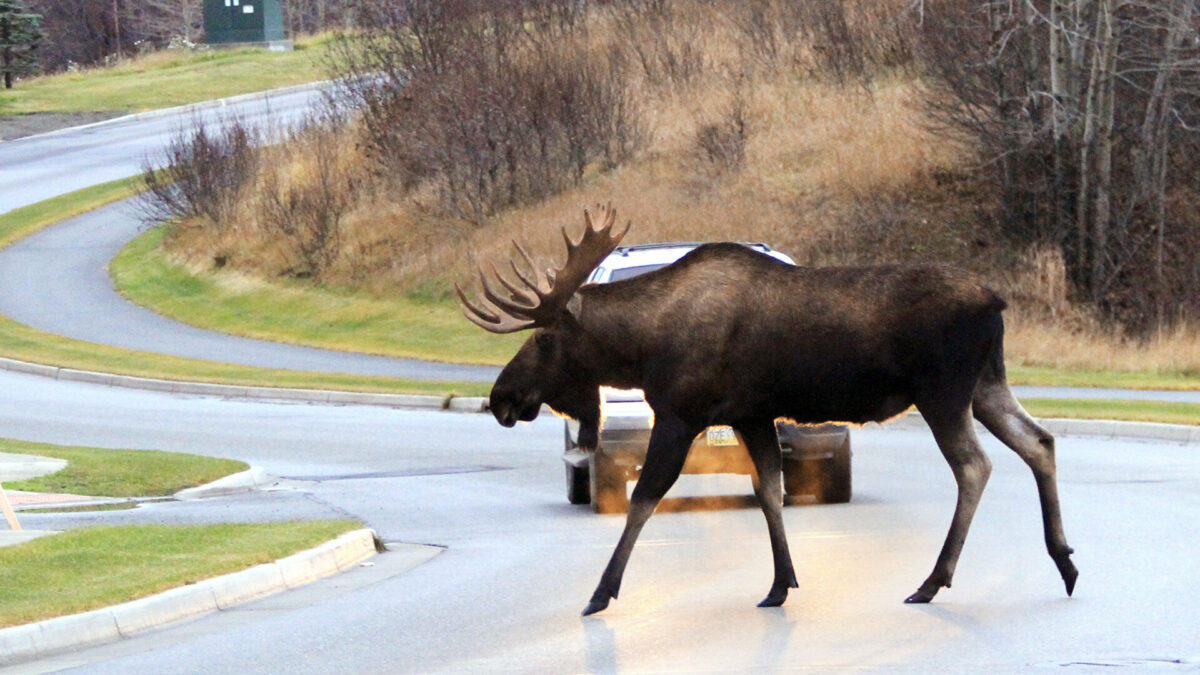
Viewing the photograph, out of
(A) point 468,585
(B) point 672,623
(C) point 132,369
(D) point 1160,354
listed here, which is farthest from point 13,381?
(B) point 672,623

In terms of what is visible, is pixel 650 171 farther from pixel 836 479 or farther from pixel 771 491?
pixel 771 491

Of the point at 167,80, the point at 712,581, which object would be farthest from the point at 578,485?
Answer: the point at 167,80

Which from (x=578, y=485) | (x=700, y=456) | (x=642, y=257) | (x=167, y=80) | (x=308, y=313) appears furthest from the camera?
(x=167, y=80)

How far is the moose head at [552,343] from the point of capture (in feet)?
33.3

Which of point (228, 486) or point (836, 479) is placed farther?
point (228, 486)

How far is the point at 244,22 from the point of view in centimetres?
8131

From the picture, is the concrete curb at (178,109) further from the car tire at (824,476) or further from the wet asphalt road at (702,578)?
the car tire at (824,476)

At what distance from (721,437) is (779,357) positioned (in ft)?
13.1

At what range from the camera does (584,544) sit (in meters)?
12.9

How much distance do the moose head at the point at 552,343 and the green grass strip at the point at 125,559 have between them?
255cm

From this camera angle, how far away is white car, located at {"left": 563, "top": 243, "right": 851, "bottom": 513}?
14.0 metres

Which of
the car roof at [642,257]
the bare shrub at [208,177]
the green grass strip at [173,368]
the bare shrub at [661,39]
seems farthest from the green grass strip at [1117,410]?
the bare shrub at [208,177]

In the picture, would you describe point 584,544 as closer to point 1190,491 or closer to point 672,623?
point 672,623

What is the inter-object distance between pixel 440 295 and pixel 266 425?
583 inches
